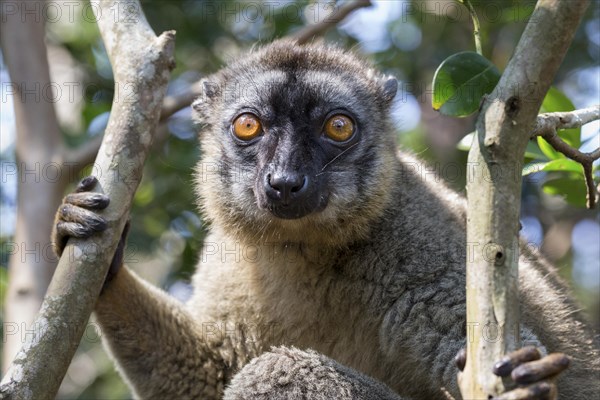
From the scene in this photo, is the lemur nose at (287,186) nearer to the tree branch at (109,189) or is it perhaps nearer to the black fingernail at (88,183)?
the tree branch at (109,189)

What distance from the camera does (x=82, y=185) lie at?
17.7ft

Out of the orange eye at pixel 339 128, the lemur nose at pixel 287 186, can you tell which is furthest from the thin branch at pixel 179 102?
the lemur nose at pixel 287 186

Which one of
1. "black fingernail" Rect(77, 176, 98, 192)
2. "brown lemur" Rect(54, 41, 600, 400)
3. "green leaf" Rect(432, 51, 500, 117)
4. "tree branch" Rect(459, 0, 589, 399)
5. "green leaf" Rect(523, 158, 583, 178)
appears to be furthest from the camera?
"green leaf" Rect(523, 158, 583, 178)

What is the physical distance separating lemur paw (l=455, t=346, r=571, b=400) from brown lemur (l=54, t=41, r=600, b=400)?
2.92 feet

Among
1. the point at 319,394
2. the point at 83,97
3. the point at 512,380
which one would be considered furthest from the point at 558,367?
the point at 83,97

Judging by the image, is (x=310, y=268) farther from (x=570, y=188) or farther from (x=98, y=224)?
(x=570, y=188)

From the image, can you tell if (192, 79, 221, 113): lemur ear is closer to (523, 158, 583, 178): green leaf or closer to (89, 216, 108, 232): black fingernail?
(89, 216, 108, 232): black fingernail

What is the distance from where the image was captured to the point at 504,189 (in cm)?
376

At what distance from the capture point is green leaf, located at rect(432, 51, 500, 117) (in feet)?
16.1

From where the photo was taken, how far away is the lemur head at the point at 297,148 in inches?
229

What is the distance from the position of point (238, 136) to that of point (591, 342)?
305 centimetres

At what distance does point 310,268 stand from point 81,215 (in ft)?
6.13

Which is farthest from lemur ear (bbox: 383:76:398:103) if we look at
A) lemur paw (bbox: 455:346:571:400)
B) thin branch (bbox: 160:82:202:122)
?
lemur paw (bbox: 455:346:571:400)

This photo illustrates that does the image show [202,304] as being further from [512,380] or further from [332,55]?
[512,380]
